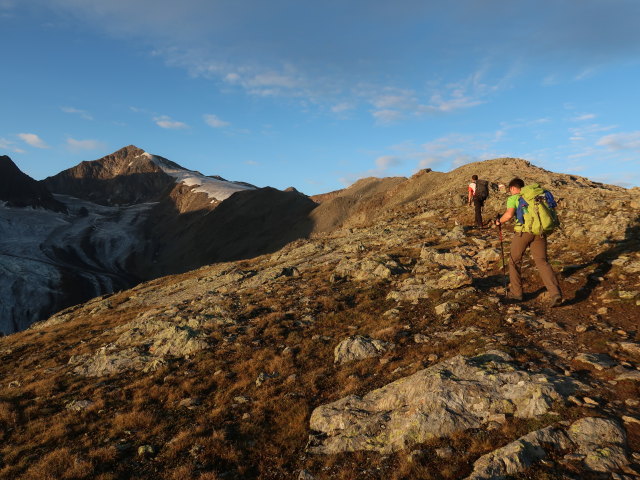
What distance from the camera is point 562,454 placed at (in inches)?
233

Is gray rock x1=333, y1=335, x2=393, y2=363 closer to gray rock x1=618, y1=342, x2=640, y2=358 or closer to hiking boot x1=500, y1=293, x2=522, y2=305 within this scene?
hiking boot x1=500, y1=293, x2=522, y2=305

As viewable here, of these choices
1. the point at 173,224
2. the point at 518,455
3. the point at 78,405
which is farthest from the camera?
the point at 173,224

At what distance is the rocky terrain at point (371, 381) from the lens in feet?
21.7

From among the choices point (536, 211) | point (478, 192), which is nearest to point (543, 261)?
point (536, 211)

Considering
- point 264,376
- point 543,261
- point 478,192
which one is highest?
point 478,192

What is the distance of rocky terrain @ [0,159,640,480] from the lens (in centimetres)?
662

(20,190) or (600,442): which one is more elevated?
(20,190)

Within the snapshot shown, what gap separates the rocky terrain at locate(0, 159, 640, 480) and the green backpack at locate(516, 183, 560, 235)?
275cm

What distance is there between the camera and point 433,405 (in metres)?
7.59

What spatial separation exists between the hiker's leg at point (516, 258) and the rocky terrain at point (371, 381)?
2.38ft

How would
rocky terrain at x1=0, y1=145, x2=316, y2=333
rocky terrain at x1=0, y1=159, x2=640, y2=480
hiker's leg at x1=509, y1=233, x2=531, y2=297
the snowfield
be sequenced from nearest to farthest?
rocky terrain at x1=0, y1=159, x2=640, y2=480, hiker's leg at x1=509, y1=233, x2=531, y2=297, the snowfield, rocky terrain at x1=0, y1=145, x2=316, y2=333

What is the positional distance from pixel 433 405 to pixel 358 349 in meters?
4.16

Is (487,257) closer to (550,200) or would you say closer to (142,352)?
(550,200)

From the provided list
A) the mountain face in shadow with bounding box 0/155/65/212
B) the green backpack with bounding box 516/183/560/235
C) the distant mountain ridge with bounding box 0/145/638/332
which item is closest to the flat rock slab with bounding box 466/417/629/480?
the green backpack with bounding box 516/183/560/235
